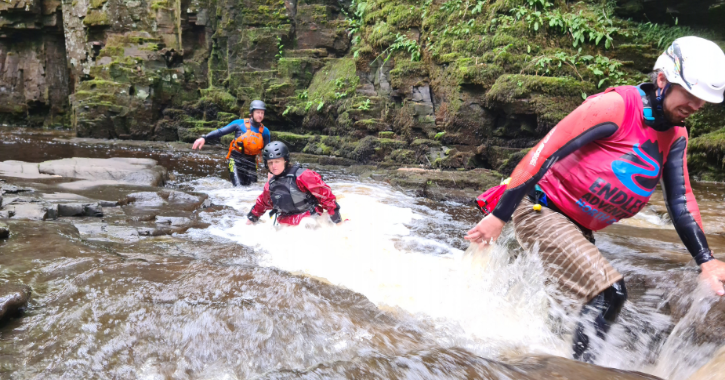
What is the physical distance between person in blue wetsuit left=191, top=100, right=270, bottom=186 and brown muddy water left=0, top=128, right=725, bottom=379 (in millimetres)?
4506

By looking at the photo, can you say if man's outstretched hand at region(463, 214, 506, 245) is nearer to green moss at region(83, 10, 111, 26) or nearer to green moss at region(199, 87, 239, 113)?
green moss at region(199, 87, 239, 113)

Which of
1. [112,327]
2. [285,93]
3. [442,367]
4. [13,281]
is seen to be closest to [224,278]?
[112,327]

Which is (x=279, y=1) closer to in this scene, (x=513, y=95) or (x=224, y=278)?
(x=513, y=95)

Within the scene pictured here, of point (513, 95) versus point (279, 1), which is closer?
point (513, 95)

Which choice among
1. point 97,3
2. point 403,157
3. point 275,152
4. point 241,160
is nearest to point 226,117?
point 97,3

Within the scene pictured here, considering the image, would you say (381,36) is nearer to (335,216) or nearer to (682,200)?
(335,216)

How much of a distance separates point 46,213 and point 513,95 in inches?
362

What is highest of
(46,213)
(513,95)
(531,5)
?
(531,5)

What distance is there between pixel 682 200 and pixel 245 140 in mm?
8189

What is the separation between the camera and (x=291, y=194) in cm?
603

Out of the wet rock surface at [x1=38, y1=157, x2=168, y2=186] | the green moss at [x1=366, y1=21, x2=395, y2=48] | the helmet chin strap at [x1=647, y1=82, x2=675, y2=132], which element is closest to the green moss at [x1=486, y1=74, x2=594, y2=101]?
the green moss at [x1=366, y1=21, x2=395, y2=48]

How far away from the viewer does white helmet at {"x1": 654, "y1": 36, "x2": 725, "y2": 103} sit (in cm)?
233

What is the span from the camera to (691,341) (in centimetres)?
271

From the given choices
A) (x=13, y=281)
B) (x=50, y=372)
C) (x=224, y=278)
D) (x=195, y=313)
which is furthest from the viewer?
(x=224, y=278)
